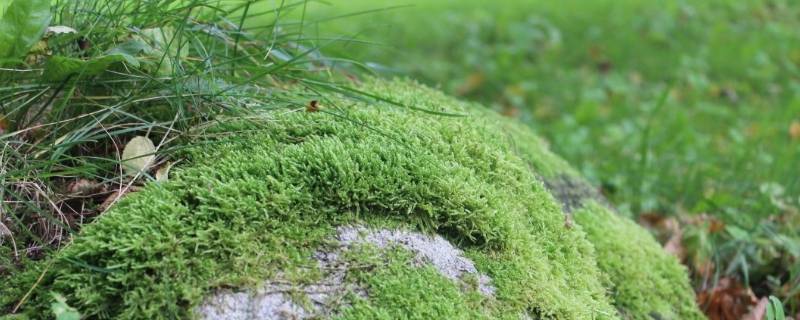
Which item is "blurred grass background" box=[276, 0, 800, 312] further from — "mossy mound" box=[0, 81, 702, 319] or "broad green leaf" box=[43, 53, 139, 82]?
"broad green leaf" box=[43, 53, 139, 82]

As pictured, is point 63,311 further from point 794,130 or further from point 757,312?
point 794,130

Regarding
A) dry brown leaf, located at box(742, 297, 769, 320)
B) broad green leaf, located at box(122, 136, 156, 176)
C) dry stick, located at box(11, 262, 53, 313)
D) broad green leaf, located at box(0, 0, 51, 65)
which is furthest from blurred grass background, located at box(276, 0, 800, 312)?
dry stick, located at box(11, 262, 53, 313)

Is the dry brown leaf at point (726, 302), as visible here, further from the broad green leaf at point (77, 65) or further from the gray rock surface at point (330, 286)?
the broad green leaf at point (77, 65)

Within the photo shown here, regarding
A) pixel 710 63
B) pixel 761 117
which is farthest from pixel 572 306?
pixel 710 63

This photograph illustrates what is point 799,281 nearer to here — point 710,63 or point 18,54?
point 18,54

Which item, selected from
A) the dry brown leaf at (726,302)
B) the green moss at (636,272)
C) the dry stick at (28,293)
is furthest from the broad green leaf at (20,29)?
the dry brown leaf at (726,302)
